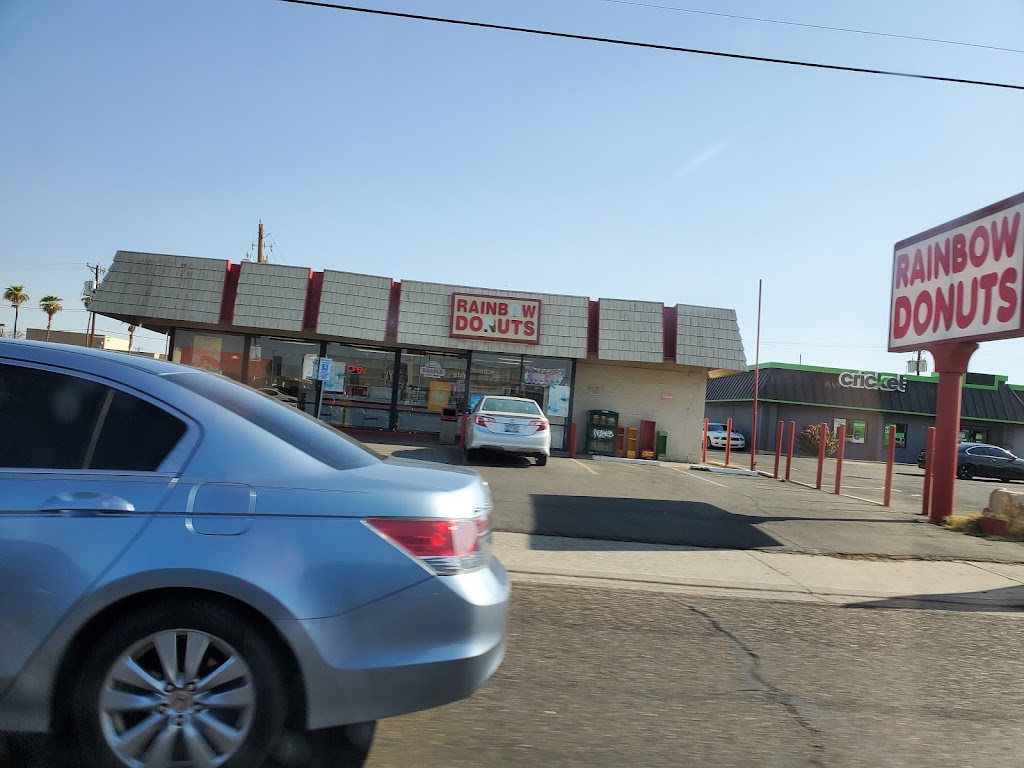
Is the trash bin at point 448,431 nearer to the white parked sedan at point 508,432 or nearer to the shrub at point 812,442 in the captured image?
the white parked sedan at point 508,432

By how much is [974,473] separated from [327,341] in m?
26.5

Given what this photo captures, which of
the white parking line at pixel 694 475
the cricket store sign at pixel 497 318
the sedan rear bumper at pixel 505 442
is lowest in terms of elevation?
the white parking line at pixel 694 475

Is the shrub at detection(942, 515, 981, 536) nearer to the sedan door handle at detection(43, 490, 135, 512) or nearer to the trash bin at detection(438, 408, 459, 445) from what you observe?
the sedan door handle at detection(43, 490, 135, 512)

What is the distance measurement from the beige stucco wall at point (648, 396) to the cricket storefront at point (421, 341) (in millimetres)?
34

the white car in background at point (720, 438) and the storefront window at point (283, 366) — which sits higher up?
the storefront window at point (283, 366)

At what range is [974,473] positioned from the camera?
31.2 meters

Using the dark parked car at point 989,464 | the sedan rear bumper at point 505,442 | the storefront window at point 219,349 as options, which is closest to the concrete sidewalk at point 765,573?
the sedan rear bumper at point 505,442

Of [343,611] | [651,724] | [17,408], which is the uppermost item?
[17,408]

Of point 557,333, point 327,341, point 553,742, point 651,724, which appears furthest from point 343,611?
point 327,341

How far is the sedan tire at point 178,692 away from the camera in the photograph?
2.66 metres

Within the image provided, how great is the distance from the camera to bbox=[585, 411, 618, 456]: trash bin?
21500mm

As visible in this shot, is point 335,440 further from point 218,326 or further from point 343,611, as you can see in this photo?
→ point 218,326

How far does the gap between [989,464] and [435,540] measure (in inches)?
1349

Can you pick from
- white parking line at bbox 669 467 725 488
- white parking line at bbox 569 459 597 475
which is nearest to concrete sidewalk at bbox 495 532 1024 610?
white parking line at bbox 669 467 725 488
